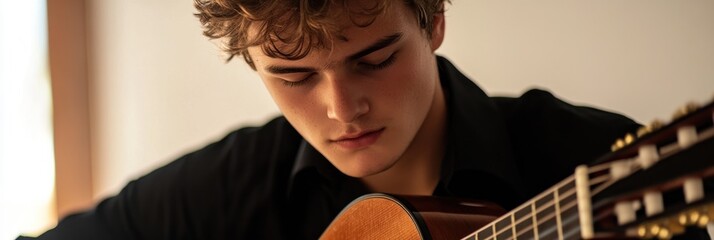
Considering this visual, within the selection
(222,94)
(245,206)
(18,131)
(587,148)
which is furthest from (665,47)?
(18,131)

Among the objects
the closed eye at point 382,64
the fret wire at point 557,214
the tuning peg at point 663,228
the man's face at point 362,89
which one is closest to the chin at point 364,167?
the man's face at point 362,89

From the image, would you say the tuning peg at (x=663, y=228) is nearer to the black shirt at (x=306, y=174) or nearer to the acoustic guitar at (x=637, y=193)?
the acoustic guitar at (x=637, y=193)

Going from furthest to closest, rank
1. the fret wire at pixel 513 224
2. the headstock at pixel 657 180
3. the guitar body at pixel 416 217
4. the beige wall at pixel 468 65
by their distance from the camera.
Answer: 1. the beige wall at pixel 468 65
2. the guitar body at pixel 416 217
3. the fret wire at pixel 513 224
4. the headstock at pixel 657 180

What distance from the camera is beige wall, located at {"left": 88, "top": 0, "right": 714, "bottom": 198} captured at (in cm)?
152

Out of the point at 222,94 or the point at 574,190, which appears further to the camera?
the point at 222,94

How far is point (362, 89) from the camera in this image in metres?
1.15

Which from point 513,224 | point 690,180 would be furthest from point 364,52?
point 690,180

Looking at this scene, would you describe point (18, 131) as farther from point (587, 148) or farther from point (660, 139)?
point (660, 139)

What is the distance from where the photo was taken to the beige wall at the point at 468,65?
152 centimetres

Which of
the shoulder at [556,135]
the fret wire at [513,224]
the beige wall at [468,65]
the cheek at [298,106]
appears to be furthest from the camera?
the beige wall at [468,65]

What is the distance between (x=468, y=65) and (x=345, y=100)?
2.30 feet

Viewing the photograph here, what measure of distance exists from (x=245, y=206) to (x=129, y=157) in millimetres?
948

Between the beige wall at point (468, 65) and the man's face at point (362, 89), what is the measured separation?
481 mm

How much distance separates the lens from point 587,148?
1307mm
